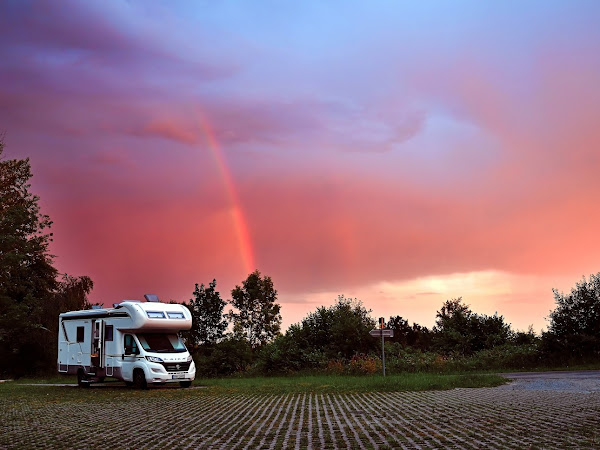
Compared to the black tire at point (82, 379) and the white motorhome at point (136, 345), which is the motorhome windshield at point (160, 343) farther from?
the black tire at point (82, 379)

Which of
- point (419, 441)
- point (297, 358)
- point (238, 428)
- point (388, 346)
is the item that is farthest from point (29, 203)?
point (419, 441)

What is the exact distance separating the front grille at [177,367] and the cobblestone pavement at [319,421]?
4.41 m

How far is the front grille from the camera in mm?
24625

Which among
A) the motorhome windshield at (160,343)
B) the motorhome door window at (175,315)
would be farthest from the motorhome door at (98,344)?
the motorhome door window at (175,315)

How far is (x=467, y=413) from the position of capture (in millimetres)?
13656

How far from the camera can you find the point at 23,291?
49.5m

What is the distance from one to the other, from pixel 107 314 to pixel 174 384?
14.2ft

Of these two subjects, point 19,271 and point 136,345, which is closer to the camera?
point 136,345

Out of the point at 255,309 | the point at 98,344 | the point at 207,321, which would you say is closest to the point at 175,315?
the point at 98,344

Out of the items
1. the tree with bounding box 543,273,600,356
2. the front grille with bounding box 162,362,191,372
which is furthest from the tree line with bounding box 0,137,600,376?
the front grille with bounding box 162,362,191,372

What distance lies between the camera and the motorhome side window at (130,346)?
2494 centimetres

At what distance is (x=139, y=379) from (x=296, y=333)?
596 inches

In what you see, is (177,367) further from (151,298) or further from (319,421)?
(319,421)

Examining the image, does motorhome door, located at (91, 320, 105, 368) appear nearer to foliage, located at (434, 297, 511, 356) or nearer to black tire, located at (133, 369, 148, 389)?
black tire, located at (133, 369, 148, 389)
